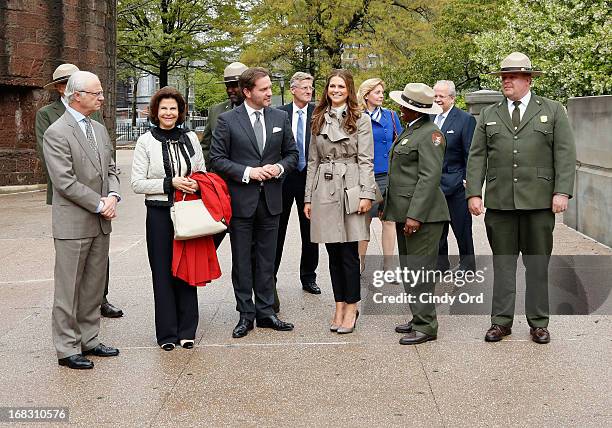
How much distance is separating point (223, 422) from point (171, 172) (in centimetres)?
216

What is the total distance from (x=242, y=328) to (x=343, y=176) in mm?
1412

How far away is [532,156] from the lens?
245 inches

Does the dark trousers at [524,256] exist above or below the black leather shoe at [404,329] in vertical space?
above

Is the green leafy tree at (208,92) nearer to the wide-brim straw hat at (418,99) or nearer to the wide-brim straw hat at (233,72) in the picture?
the wide-brim straw hat at (233,72)

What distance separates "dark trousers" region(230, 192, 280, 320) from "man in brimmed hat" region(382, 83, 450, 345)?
0.97 meters

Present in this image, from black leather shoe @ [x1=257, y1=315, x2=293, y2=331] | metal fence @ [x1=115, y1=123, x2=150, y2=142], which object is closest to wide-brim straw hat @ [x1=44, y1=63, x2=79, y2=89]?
black leather shoe @ [x1=257, y1=315, x2=293, y2=331]

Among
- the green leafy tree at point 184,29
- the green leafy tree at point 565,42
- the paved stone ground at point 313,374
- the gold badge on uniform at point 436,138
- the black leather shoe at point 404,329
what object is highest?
the green leafy tree at point 184,29

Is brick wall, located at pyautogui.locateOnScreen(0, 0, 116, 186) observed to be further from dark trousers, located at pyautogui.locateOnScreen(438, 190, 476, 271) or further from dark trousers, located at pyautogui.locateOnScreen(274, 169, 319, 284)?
dark trousers, located at pyautogui.locateOnScreen(438, 190, 476, 271)

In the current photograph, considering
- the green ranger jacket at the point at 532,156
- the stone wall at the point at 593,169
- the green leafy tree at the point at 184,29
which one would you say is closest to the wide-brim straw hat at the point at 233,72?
the green ranger jacket at the point at 532,156

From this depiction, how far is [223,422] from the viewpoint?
4.61m

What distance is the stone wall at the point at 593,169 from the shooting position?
1023 cm

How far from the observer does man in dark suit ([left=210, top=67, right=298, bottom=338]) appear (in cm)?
646

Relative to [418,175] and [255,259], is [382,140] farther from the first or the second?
[255,259]

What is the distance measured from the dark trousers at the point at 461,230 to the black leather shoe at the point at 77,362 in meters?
3.75
